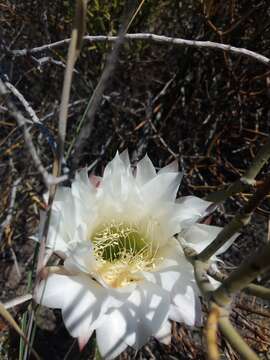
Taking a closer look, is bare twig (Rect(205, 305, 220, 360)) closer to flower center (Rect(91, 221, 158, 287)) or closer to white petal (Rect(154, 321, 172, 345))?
white petal (Rect(154, 321, 172, 345))

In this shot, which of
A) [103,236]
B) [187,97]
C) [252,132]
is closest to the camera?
[103,236]

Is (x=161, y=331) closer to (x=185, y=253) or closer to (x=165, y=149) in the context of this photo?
(x=185, y=253)

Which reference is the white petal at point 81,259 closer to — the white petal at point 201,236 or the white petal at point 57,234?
the white petal at point 57,234

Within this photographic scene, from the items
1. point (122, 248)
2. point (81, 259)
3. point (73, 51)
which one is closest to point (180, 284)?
point (81, 259)

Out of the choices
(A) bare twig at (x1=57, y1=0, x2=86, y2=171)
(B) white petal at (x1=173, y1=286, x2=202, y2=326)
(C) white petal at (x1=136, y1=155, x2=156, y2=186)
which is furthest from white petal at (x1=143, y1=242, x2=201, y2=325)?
(A) bare twig at (x1=57, y1=0, x2=86, y2=171)

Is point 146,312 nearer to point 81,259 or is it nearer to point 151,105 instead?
point 81,259

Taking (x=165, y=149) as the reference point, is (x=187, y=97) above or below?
above

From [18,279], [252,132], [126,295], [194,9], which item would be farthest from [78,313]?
[194,9]
